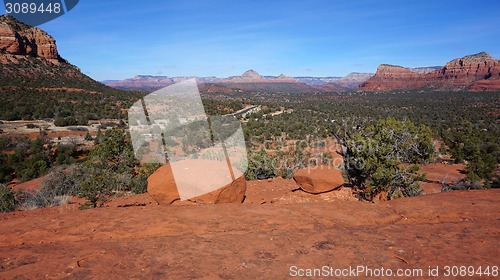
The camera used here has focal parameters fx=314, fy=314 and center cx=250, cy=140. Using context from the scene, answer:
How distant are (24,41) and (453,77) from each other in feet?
495

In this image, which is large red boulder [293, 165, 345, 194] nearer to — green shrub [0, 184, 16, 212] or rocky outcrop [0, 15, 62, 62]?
green shrub [0, 184, 16, 212]

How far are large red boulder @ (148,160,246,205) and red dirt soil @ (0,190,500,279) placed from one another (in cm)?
75

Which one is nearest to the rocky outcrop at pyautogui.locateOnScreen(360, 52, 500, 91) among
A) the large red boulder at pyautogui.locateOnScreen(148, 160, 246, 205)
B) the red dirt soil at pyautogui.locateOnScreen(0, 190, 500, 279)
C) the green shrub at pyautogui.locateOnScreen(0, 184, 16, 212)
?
the red dirt soil at pyautogui.locateOnScreen(0, 190, 500, 279)

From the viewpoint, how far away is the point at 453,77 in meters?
135

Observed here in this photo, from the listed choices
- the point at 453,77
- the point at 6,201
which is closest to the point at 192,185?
the point at 6,201

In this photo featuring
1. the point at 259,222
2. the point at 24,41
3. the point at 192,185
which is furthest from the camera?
the point at 24,41

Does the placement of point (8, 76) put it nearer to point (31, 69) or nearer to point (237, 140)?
point (31, 69)

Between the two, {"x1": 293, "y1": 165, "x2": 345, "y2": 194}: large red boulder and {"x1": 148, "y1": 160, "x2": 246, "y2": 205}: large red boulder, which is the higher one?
{"x1": 148, "y1": 160, "x2": 246, "y2": 205}: large red boulder

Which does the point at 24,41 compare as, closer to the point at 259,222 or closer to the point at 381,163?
the point at 381,163

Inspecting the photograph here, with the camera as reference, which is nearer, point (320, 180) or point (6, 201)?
point (320, 180)

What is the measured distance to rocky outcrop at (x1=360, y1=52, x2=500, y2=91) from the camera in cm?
12278

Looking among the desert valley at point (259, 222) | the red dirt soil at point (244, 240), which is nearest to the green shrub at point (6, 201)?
the desert valley at point (259, 222)

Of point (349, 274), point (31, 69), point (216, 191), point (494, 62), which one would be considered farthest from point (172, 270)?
point (494, 62)

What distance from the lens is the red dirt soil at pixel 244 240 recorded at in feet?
14.9
